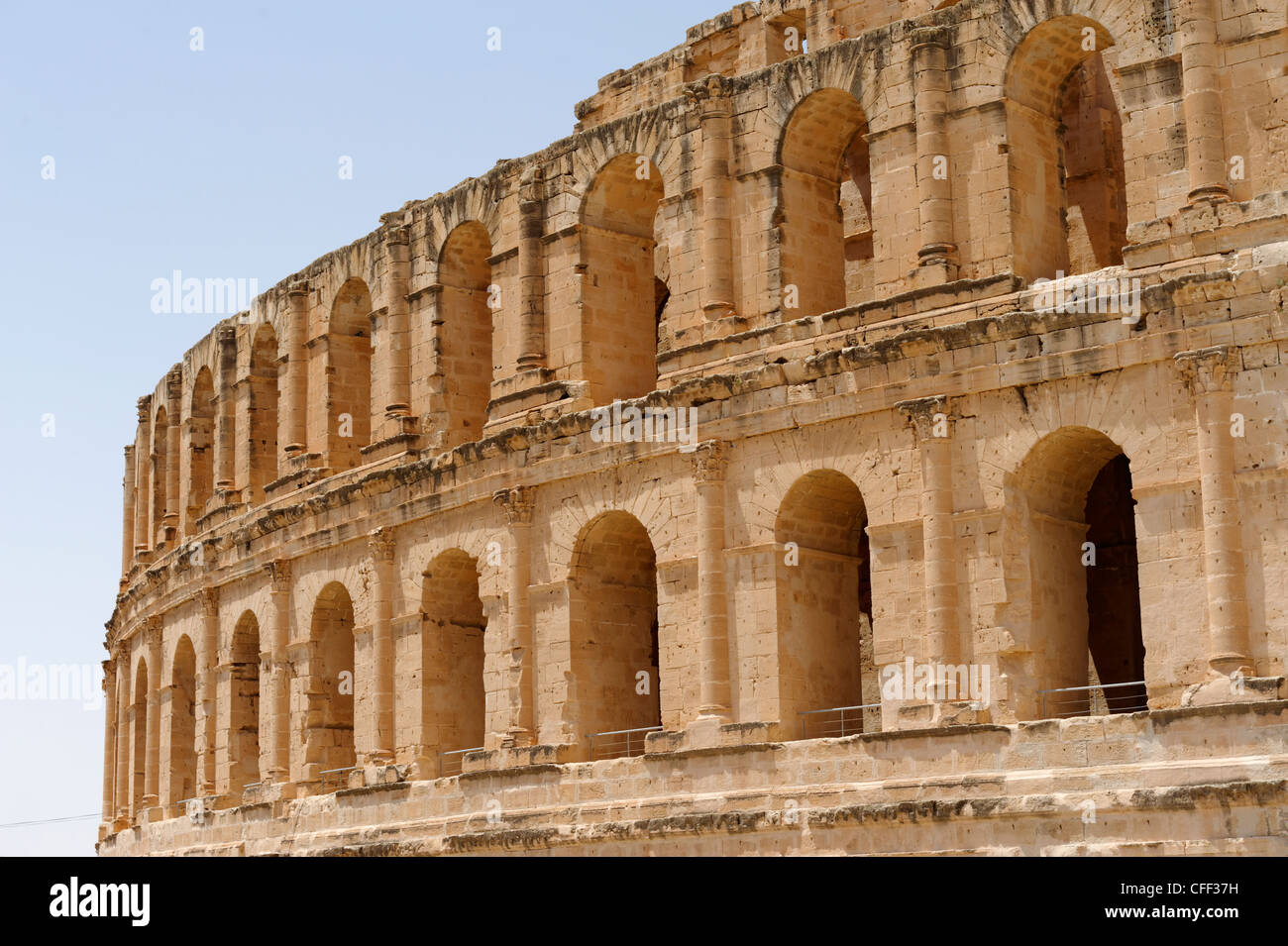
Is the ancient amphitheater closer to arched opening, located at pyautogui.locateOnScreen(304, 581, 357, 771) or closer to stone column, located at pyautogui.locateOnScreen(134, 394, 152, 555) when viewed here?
arched opening, located at pyautogui.locateOnScreen(304, 581, 357, 771)

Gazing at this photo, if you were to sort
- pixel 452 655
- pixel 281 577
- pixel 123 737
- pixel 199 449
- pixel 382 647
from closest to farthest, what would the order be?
pixel 452 655 < pixel 382 647 < pixel 281 577 < pixel 199 449 < pixel 123 737

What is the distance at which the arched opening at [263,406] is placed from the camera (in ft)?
108

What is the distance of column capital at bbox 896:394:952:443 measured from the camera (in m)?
21.1

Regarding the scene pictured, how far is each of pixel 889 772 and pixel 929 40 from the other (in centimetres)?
825

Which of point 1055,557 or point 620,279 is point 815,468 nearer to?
point 1055,557

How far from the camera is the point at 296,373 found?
103ft

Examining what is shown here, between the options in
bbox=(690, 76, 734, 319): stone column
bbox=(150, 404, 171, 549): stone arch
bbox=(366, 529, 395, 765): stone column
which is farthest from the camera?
bbox=(150, 404, 171, 549): stone arch

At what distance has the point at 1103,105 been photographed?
85.6 ft

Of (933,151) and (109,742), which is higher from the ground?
(933,151)

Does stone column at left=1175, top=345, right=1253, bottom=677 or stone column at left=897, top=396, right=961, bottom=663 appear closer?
stone column at left=1175, top=345, right=1253, bottom=677

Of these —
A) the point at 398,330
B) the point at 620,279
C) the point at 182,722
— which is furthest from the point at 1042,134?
the point at 182,722

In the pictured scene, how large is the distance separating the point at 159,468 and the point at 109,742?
676cm

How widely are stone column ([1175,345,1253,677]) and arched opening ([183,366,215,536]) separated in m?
21.3

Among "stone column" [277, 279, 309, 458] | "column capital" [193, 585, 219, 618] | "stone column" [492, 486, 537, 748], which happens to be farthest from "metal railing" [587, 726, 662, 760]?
"column capital" [193, 585, 219, 618]
